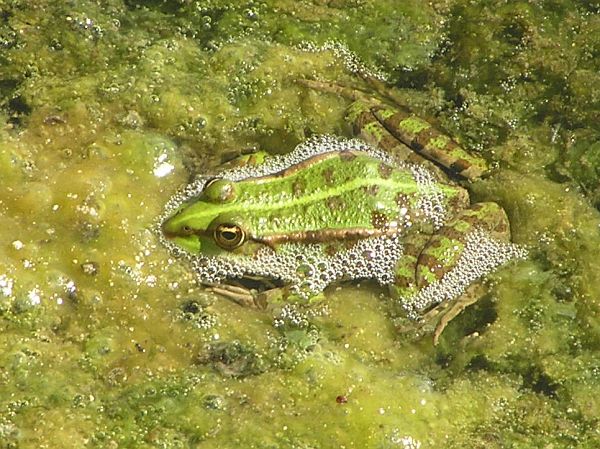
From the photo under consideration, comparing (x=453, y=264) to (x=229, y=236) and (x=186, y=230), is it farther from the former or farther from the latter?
(x=186, y=230)

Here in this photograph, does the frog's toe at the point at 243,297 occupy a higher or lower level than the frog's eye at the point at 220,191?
lower

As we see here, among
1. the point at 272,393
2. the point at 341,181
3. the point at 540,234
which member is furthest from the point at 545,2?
the point at 272,393

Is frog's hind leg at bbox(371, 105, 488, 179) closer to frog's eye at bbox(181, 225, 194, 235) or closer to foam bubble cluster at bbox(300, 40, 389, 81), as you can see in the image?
foam bubble cluster at bbox(300, 40, 389, 81)

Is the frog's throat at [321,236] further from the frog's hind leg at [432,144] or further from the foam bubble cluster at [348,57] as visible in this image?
the foam bubble cluster at [348,57]

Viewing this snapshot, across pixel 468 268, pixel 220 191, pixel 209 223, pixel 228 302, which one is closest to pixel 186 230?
pixel 209 223

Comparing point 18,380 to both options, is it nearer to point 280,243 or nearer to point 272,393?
point 272,393

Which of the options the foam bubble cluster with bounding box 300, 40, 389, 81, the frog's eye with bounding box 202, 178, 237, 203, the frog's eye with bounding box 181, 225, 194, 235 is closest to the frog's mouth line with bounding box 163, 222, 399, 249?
the frog's eye with bounding box 181, 225, 194, 235

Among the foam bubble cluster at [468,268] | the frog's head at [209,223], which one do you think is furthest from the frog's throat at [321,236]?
the foam bubble cluster at [468,268]
